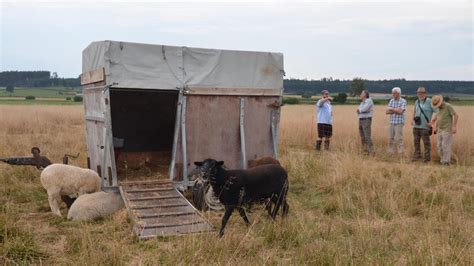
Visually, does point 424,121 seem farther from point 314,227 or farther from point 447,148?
point 314,227

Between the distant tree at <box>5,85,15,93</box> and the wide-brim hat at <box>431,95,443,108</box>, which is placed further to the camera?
the distant tree at <box>5,85,15,93</box>

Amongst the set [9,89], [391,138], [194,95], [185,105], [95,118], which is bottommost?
[391,138]

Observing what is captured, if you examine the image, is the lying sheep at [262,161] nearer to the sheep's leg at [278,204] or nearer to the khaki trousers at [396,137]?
the sheep's leg at [278,204]

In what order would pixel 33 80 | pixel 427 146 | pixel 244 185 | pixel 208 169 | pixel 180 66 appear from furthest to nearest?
pixel 33 80, pixel 427 146, pixel 180 66, pixel 244 185, pixel 208 169

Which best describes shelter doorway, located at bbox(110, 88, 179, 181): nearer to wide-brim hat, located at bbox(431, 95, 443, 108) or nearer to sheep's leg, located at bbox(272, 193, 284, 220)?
sheep's leg, located at bbox(272, 193, 284, 220)

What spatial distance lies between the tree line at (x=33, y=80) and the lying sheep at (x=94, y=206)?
258 ft

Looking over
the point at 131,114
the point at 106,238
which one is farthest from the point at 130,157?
the point at 106,238

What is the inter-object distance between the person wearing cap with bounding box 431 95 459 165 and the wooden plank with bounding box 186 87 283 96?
550 centimetres

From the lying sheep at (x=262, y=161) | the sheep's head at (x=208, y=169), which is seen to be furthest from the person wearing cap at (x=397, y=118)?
the sheep's head at (x=208, y=169)

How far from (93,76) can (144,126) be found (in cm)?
340

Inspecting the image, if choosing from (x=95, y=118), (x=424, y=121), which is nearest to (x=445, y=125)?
(x=424, y=121)

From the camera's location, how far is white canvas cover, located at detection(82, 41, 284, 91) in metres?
8.34

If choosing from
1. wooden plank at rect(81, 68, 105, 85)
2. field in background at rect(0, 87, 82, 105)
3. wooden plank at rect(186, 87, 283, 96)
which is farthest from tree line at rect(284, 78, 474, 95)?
wooden plank at rect(81, 68, 105, 85)

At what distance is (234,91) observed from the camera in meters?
9.33
